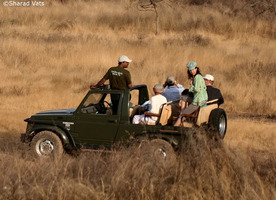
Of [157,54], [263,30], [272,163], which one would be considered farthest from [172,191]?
[263,30]

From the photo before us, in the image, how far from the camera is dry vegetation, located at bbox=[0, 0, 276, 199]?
718 cm

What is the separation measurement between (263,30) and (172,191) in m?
26.2

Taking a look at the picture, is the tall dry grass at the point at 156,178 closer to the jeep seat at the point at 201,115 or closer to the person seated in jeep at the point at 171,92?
the jeep seat at the point at 201,115

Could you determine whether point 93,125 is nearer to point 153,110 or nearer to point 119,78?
point 153,110

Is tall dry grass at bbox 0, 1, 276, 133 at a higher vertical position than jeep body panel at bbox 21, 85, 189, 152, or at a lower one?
higher

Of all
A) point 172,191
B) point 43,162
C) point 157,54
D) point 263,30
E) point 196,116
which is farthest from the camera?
point 263,30

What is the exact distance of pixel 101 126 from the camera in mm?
10523

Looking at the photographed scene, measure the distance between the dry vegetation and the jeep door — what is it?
113 centimetres

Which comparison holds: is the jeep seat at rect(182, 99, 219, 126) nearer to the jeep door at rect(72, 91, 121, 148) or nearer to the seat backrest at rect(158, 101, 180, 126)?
the seat backrest at rect(158, 101, 180, 126)

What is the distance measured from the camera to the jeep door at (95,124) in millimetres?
10453

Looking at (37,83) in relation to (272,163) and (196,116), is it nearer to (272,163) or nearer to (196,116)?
(196,116)

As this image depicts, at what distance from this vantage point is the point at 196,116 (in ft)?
33.4

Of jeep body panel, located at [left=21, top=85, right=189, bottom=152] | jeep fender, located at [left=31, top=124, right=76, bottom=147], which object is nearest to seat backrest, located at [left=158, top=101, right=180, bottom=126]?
jeep body panel, located at [left=21, top=85, right=189, bottom=152]

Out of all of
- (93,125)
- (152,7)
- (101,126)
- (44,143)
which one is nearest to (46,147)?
(44,143)
